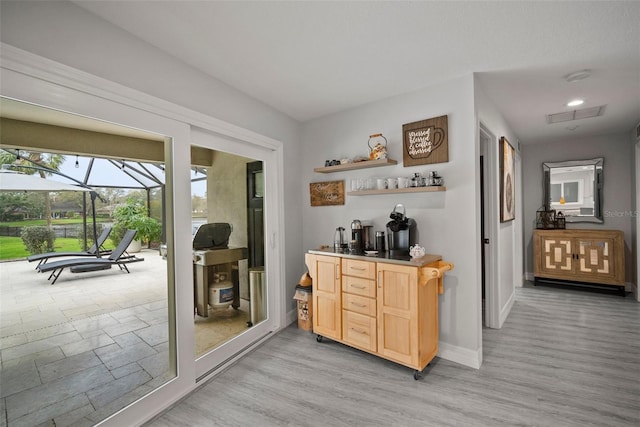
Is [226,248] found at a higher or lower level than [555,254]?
higher

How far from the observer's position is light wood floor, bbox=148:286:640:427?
5.94ft

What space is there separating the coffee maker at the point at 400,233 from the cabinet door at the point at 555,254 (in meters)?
3.40

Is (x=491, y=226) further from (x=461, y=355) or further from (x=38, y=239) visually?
(x=38, y=239)

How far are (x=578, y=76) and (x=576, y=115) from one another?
1.42m

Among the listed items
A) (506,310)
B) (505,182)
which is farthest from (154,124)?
(506,310)

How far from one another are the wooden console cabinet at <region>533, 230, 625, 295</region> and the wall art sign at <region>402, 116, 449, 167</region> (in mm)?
3448

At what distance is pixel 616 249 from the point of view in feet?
13.6

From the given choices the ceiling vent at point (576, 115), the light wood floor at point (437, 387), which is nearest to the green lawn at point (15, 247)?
the light wood floor at point (437, 387)

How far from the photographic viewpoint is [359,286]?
2543 mm

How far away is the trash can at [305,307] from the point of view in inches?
121

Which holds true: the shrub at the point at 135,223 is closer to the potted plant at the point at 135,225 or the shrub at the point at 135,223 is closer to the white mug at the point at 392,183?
the potted plant at the point at 135,225

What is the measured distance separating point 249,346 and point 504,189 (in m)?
3.38

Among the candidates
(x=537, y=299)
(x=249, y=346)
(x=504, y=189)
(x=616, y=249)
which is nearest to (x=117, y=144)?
(x=249, y=346)

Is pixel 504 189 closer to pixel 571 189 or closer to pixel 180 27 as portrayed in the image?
pixel 571 189
